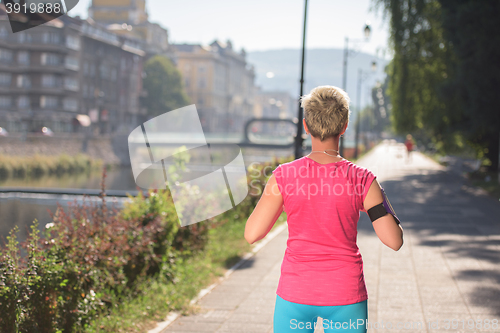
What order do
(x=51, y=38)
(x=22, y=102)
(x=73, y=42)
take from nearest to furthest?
(x=22, y=102) → (x=51, y=38) → (x=73, y=42)

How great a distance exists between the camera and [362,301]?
2.25 m

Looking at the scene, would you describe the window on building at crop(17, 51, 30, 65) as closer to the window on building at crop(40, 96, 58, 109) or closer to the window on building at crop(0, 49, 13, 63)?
the window on building at crop(0, 49, 13, 63)

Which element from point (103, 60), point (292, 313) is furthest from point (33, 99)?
point (292, 313)

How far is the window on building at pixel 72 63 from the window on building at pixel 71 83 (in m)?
1.45

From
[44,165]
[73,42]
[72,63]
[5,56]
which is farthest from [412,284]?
[73,42]

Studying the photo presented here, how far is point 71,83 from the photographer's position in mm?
69125

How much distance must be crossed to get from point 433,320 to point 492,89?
16359 mm

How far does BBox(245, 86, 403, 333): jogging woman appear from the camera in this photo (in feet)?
7.23

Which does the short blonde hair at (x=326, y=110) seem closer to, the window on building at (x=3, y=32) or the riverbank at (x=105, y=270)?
the riverbank at (x=105, y=270)

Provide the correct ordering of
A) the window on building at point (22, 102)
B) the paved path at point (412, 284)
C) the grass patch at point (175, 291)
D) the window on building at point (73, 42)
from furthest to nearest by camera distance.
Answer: the window on building at point (73, 42), the window on building at point (22, 102), the paved path at point (412, 284), the grass patch at point (175, 291)

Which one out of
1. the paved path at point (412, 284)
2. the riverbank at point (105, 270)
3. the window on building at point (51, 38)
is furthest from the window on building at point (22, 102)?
Result: the riverbank at point (105, 270)

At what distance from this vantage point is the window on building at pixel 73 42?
68.1 m

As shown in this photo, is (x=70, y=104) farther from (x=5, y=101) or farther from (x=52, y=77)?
(x=5, y=101)

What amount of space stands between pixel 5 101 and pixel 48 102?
16.1 ft
